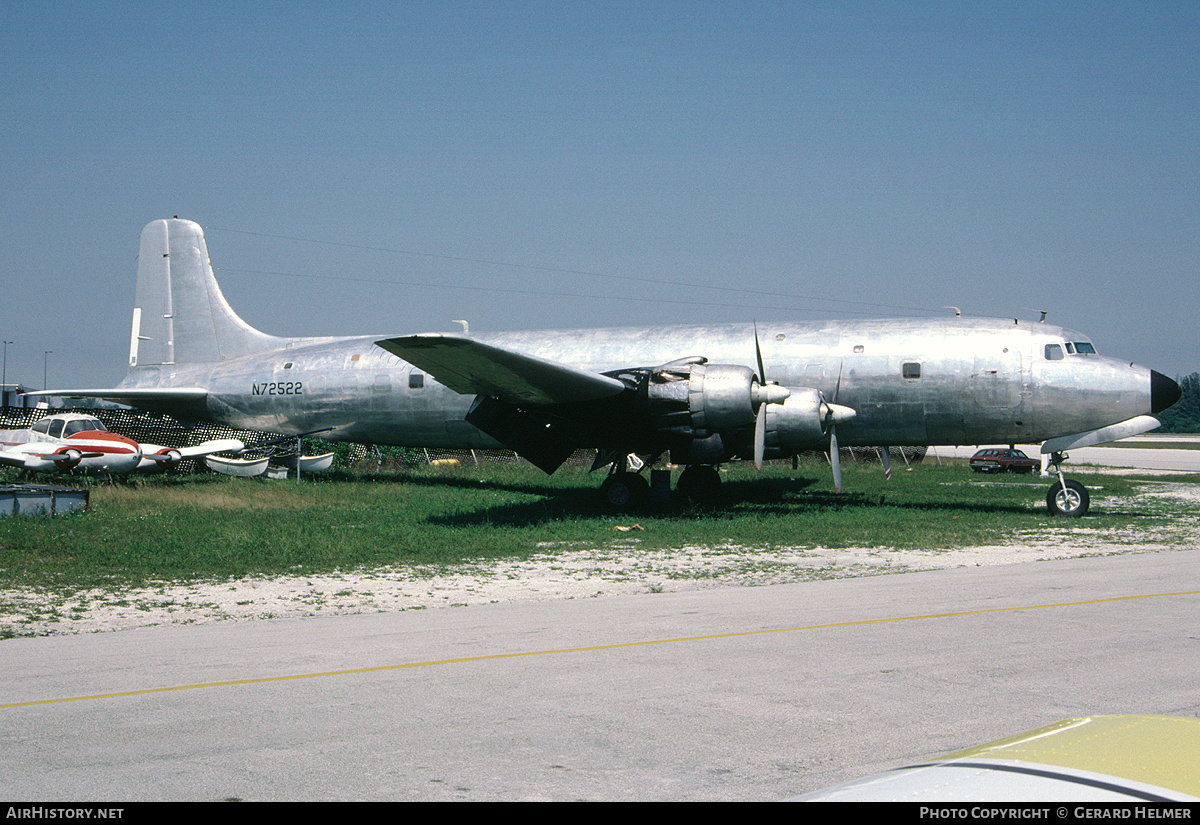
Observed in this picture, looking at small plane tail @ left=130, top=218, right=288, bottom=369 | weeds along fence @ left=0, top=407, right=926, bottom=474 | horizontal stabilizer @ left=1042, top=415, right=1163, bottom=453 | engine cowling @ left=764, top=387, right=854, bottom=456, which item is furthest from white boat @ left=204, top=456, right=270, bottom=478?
horizontal stabilizer @ left=1042, top=415, right=1163, bottom=453

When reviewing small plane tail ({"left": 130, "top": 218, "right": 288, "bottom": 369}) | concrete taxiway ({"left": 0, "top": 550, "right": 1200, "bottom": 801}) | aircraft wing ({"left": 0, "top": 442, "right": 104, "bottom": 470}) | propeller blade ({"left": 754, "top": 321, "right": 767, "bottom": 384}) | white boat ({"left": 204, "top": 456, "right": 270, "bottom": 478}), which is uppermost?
Result: small plane tail ({"left": 130, "top": 218, "right": 288, "bottom": 369})

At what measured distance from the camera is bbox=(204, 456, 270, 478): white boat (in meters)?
27.6

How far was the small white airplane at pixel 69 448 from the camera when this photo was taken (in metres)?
22.1

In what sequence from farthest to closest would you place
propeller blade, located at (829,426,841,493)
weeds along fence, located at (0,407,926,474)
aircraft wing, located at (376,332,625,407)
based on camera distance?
weeds along fence, located at (0,407,926,474) < propeller blade, located at (829,426,841,493) < aircraft wing, located at (376,332,625,407)

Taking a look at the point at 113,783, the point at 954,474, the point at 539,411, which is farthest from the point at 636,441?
the point at 954,474

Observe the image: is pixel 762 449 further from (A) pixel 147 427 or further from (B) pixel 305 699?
(A) pixel 147 427

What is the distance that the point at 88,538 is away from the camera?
575 inches

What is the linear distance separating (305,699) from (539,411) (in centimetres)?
1322

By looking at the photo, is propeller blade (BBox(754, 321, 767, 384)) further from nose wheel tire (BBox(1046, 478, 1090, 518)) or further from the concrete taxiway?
the concrete taxiway

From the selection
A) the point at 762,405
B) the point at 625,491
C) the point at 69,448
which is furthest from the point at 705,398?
the point at 69,448

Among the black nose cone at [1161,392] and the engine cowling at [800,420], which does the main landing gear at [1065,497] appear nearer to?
the black nose cone at [1161,392]

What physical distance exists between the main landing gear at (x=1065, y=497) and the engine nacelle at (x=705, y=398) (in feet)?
22.4

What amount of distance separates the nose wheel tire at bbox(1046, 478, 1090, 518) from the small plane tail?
20.2m

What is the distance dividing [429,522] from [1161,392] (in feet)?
48.0
